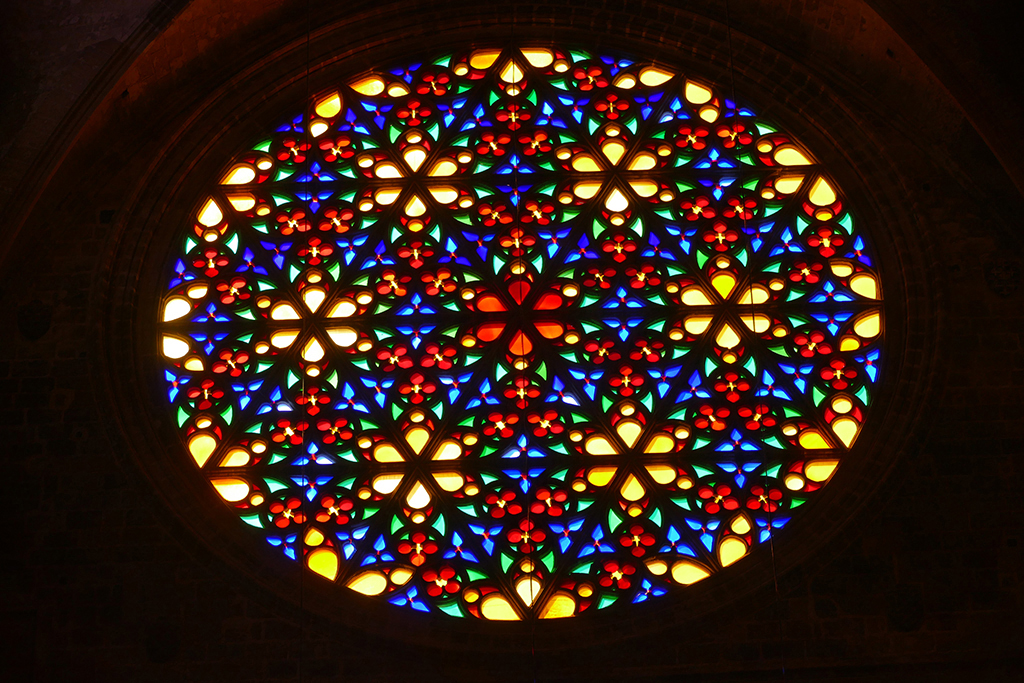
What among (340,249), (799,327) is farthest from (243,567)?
(799,327)

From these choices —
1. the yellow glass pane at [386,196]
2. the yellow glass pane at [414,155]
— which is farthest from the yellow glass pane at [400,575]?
the yellow glass pane at [414,155]

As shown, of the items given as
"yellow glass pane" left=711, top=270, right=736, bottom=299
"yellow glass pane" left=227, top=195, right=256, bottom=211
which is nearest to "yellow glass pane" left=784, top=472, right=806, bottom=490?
"yellow glass pane" left=711, top=270, right=736, bottom=299

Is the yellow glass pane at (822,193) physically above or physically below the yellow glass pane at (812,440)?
above

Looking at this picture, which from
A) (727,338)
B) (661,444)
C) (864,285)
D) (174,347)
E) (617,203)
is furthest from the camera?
(617,203)

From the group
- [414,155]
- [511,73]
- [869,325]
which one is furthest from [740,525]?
[511,73]

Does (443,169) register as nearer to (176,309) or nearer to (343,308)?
(343,308)

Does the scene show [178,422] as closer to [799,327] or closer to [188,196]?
[188,196]

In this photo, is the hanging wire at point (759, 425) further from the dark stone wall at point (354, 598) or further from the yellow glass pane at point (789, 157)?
the yellow glass pane at point (789, 157)

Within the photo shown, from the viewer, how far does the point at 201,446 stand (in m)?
9.87

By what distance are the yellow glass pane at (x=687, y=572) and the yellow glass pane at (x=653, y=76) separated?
145 inches

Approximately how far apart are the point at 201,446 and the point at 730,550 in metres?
→ 3.39

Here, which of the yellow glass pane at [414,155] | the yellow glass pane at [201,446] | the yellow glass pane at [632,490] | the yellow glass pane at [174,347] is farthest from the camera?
the yellow glass pane at [414,155]

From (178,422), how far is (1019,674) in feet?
17.5

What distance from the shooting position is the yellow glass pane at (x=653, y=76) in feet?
36.7
